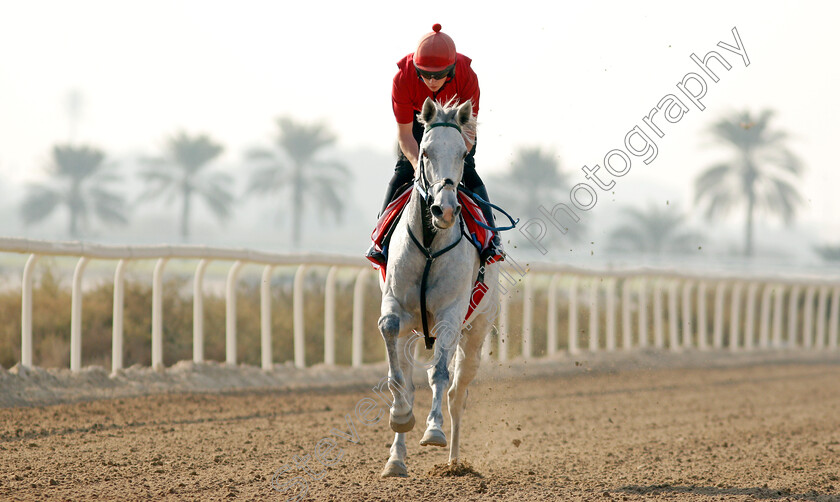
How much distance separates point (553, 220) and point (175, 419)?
416 centimetres

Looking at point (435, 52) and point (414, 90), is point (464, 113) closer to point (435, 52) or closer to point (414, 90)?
point (435, 52)

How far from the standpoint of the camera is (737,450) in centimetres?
783

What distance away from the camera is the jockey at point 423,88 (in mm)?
6184

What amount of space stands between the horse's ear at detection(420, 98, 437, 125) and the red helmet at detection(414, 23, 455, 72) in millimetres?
552

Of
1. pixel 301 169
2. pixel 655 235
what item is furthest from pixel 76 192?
pixel 655 235

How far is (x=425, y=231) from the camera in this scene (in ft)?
19.4

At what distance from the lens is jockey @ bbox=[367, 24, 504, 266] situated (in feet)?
20.3

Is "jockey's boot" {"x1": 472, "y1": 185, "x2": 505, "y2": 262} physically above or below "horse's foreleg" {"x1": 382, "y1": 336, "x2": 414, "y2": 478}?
above

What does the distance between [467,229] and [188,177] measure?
180 ft

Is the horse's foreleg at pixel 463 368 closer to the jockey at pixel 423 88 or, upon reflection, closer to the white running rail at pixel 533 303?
the white running rail at pixel 533 303

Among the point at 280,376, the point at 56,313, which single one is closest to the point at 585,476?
the point at 280,376

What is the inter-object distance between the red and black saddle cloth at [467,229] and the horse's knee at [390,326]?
0.71m

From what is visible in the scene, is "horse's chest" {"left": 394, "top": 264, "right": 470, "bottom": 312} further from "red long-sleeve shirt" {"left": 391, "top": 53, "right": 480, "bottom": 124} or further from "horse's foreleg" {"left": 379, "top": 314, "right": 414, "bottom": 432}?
"red long-sleeve shirt" {"left": 391, "top": 53, "right": 480, "bottom": 124}

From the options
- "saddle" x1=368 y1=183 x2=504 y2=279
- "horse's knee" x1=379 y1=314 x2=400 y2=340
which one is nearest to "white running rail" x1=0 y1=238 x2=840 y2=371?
"saddle" x1=368 y1=183 x2=504 y2=279
